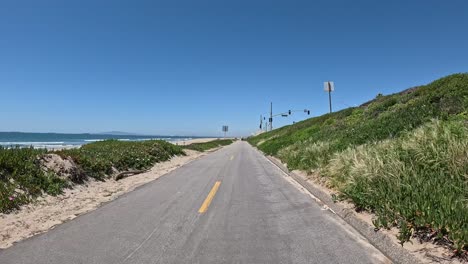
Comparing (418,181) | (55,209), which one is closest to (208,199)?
(55,209)

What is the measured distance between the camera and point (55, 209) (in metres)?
8.26

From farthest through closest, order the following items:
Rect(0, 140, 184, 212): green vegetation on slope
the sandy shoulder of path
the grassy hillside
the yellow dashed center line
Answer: Rect(0, 140, 184, 212): green vegetation on slope
the yellow dashed center line
the sandy shoulder of path
the grassy hillside

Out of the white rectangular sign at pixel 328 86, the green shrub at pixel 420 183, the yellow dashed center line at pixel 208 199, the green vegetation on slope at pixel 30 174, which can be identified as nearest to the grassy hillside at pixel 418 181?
the green shrub at pixel 420 183

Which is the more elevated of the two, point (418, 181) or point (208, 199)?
point (418, 181)

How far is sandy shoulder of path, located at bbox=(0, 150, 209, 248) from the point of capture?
632 centimetres

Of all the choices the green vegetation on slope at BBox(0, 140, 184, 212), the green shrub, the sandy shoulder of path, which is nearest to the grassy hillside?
the green shrub

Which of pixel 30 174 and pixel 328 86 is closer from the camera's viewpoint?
pixel 30 174

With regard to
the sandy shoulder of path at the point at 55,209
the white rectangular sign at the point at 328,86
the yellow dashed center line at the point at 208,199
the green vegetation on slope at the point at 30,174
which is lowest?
the sandy shoulder of path at the point at 55,209

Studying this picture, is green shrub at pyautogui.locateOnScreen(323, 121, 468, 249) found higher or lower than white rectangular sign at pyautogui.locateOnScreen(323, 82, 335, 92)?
lower

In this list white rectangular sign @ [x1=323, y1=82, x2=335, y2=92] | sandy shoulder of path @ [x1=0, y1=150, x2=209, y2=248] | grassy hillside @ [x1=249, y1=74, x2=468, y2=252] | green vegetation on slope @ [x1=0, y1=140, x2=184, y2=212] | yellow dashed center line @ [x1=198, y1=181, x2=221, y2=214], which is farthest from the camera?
white rectangular sign @ [x1=323, y1=82, x2=335, y2=92]

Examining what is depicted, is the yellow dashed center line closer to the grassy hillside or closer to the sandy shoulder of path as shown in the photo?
the sandy shoulder of path

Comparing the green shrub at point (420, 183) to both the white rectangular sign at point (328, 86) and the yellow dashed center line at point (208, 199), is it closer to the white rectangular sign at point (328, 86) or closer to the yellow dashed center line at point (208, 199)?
the yellow dashed center line at point (208, 199)

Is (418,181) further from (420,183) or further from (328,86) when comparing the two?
(328,86)

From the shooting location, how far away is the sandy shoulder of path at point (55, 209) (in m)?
6.32
